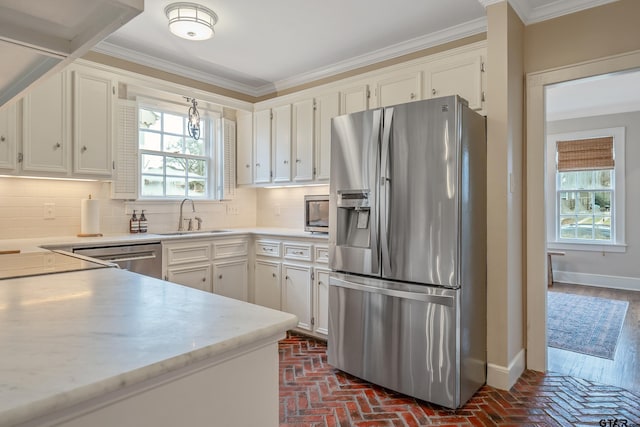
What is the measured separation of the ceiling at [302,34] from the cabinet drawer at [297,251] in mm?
1870

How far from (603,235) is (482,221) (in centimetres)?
470

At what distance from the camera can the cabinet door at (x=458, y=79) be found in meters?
2.90

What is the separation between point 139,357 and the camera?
2.22ft

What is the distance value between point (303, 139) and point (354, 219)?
5.00 ft

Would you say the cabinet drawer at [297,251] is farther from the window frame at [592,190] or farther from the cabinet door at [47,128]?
the window frame at [592,190]

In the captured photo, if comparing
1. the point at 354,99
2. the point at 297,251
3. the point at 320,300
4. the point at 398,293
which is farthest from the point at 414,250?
the point at 354,99

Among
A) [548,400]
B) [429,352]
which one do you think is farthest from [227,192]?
[548,400]

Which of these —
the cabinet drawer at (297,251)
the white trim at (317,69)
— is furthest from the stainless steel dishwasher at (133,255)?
the white trim at (317,69)

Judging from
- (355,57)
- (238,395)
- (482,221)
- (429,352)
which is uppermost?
(355,57)

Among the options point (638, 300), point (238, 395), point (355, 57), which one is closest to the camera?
point (238, 395)

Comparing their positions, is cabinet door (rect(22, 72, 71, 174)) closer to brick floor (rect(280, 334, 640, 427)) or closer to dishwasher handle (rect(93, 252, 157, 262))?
dishwasher handle (rect(93, 252, 157, 262))

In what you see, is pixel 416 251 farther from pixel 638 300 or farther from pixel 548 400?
pixel 638 300

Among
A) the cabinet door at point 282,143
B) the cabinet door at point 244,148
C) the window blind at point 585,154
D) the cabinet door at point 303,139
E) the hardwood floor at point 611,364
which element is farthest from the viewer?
the window blind at point 585,154

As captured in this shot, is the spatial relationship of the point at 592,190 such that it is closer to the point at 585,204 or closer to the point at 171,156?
the point at 585,204
